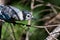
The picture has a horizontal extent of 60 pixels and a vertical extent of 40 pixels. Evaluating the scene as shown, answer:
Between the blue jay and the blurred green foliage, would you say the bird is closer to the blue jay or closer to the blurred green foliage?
the blue jay

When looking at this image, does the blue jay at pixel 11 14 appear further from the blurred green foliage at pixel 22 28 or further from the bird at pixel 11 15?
the blurred green foliage at pixel 22 28

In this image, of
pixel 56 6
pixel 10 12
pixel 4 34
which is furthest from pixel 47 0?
pixel 10 12

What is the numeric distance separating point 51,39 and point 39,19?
22.7 inches

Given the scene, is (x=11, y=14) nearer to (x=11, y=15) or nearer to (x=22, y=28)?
(x=11, y=15)

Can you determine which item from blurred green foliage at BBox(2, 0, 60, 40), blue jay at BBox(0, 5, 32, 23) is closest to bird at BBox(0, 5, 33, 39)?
blue jay at BBox(0, 5, 32, 23)

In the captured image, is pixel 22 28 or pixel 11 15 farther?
pixel 22 28

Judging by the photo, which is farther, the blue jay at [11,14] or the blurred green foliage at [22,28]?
the blurred green foliage at [22,28]

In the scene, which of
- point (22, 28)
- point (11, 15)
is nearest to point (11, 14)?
point (11, 15)

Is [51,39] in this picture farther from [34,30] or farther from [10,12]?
[34,30]

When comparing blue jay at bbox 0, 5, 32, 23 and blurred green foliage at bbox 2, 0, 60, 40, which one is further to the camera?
blurred green foliage at bbox 2, 0, 60, 40

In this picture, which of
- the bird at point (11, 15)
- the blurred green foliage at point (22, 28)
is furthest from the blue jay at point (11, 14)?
the blurred green foliage at point (22, 28)

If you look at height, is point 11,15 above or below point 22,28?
above

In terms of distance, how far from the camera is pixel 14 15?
3.21 feet

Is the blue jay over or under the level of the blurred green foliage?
over
